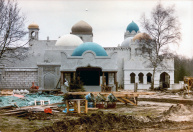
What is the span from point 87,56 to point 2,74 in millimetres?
10141

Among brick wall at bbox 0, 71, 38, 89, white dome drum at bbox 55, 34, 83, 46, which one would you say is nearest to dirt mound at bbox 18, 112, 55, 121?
brick wall at bbox 0, 71, 38, 89

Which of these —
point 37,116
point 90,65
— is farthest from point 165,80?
point 37,116

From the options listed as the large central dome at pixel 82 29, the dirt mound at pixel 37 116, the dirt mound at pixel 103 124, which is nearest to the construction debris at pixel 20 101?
the dirt mound at pixel 37 116

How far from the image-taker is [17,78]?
29.2 m

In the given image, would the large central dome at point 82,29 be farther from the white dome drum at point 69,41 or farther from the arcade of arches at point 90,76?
the arcade of arches at point 90,76

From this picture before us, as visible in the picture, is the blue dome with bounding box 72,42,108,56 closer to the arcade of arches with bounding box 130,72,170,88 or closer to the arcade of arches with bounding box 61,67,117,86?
the arcade of arches with bounding box 61,67,117,86

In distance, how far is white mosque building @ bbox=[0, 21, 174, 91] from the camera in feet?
85.0

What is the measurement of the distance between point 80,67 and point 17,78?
7.93m

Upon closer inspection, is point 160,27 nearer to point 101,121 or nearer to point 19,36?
point 19,36

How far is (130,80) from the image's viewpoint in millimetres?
36375

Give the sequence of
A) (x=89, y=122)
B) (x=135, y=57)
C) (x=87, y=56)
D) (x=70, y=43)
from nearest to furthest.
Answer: (x=89, y=122), (x=87, y=56), (x=70, y=43), (x=135, y=57)

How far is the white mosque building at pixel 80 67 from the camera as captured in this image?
85.0 ft

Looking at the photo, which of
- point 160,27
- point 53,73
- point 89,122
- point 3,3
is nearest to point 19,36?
point 3,3

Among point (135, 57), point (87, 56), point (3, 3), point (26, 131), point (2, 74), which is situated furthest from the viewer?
point (135, 57)
